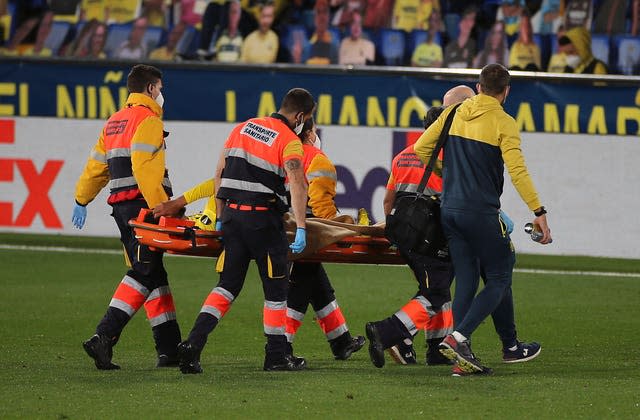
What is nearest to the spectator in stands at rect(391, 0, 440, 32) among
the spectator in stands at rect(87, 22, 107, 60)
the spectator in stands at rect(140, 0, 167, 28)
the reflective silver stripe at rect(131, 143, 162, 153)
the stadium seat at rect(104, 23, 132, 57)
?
the spectator in stands at rect(140, 0, 167, 28)

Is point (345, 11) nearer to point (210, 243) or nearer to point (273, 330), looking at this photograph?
point (210, 243)

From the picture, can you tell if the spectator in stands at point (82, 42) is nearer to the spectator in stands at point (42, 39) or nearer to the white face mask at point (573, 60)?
the spectator in stands at point (42, 39)

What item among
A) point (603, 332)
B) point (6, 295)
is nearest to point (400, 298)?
point (603, 332)

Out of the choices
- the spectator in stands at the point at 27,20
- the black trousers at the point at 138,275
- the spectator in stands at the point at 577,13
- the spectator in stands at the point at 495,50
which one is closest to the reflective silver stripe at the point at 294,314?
the black trousers at the point at 138,275

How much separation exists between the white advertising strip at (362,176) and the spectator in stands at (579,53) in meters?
2.08

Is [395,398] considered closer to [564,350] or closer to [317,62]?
[564,350]

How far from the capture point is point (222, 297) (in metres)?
8.13

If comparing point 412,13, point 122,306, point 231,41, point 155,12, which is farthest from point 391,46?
point 122,306

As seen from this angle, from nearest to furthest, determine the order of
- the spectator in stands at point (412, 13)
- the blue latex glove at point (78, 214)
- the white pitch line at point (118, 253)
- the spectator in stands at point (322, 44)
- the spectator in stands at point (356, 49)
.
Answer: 1. the blue latex glove at point (78, 214)
2. the white pitch line at point (118, 253)
3. the spectator in stands at point (356, 49)
4. the spectator in stands at point (322, 44)
5. the spectator in stands at point (412, 13)

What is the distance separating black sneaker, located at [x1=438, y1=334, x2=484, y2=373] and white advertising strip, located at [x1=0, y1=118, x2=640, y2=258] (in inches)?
291

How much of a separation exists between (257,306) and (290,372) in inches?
148

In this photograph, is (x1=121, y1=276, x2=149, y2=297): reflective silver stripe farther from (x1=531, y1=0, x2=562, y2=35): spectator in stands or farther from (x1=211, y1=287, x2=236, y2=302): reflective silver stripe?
(x1=531, y1=0, x2=562, y2=35): spectator in stands

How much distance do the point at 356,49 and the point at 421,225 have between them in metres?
9.64

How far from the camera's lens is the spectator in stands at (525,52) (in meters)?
17.2
